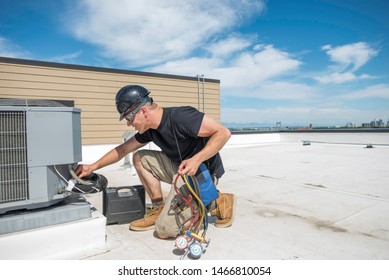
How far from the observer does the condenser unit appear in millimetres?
1723

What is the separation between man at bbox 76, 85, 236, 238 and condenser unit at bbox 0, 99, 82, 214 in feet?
1.32

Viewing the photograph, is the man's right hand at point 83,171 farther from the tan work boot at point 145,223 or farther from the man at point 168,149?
the tan work boot at point 145,223

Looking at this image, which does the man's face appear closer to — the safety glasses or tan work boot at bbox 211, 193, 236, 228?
the safety glasses

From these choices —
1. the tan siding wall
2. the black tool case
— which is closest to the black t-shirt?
the black tool case

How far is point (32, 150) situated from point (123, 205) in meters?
1.11

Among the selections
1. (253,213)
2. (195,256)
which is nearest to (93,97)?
(253,213)

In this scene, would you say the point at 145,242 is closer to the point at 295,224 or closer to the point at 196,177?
the point at 196,177

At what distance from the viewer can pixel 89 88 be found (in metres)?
7.89

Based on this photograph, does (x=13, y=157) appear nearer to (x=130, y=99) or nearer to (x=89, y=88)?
(x=130, y=99)

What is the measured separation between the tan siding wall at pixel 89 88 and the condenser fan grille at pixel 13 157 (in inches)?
247

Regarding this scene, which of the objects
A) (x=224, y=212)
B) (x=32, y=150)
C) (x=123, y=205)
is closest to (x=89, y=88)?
(x=123, y=205)

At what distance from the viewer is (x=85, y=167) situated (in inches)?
91.4

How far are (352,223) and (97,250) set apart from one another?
2444 mm

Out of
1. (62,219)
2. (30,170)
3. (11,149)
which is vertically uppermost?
(11,149)
